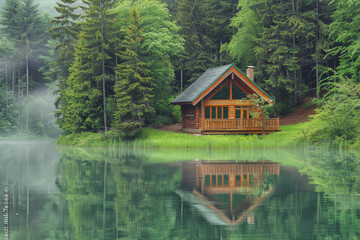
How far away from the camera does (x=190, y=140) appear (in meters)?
35.9

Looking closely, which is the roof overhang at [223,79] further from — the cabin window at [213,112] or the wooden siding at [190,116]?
the wooden siding at [190,116]

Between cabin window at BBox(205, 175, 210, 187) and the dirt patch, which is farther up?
the dirt patch

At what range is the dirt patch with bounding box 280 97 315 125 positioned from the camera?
167 ft

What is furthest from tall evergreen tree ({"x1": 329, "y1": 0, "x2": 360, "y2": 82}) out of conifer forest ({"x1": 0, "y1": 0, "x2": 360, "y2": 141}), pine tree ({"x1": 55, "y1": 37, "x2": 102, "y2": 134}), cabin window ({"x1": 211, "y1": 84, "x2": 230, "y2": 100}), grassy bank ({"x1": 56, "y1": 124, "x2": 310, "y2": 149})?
pine tree ({"x1": 55, "y1": 37, "x2": 102, "y2": 134})

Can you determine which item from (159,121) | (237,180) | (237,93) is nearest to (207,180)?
(237,180)

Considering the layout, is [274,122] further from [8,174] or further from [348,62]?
[8,174]

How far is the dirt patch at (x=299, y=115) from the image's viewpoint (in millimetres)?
50781

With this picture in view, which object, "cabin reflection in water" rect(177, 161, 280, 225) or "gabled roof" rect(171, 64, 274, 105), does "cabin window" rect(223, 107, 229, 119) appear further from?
"cabin reflection in water" rect(177, 161, 280, 225)

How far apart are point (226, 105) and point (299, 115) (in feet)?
44.6

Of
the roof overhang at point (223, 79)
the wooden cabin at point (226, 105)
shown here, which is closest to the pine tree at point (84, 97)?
the wooden cabin at point (226, 105)

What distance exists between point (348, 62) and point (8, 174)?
38267 millimetres

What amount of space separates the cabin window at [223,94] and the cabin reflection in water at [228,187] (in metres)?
20.1

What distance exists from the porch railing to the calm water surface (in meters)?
20.2

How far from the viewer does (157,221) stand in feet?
33.2
